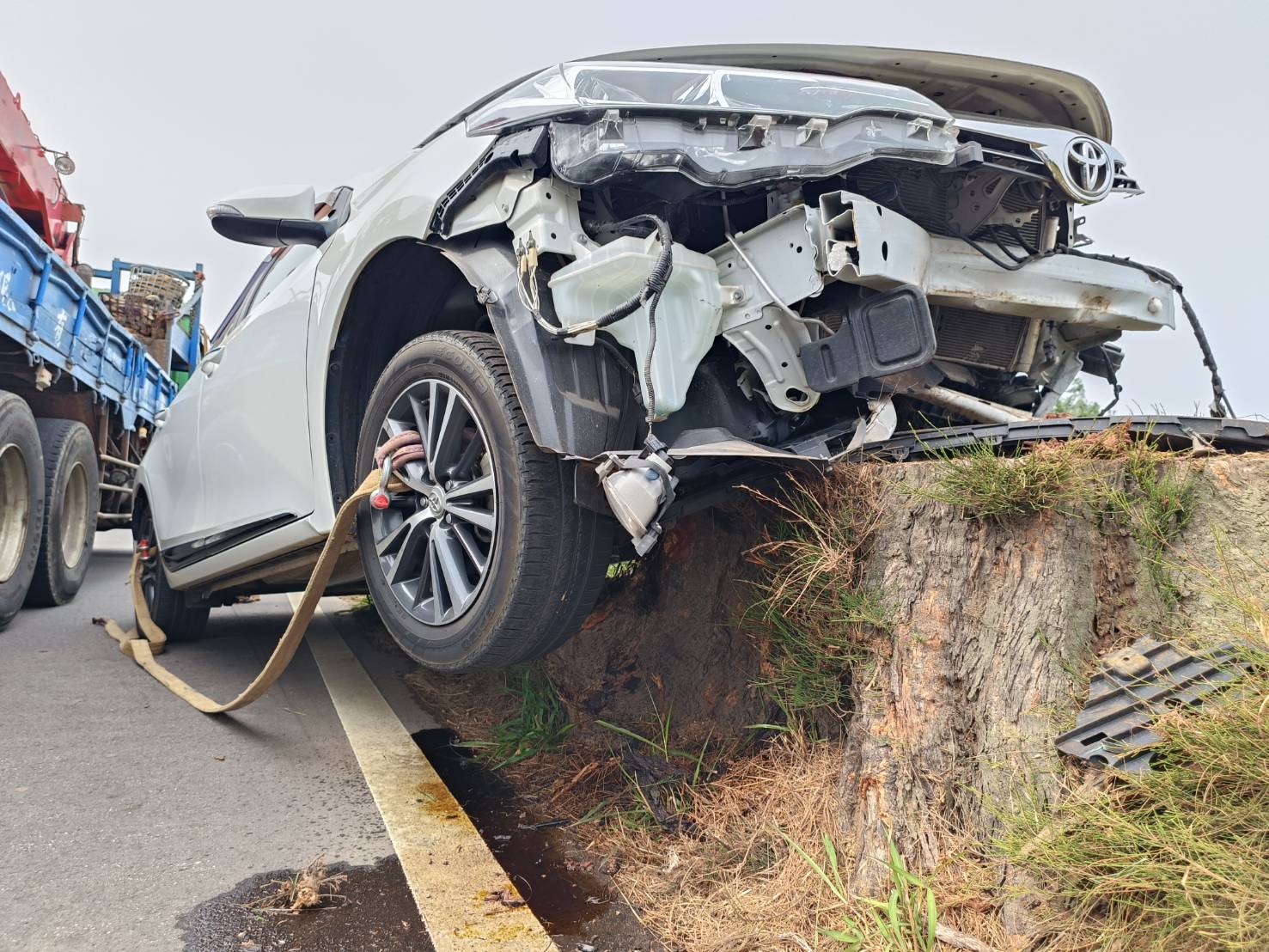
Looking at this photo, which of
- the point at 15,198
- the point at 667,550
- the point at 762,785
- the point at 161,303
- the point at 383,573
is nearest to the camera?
the point at 762,785

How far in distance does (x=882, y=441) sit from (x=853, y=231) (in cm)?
51

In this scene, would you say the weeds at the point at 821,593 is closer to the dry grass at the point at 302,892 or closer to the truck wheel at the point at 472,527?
the truck wheel at the point at 472,527

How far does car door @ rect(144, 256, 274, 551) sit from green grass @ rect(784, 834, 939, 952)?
318 cm

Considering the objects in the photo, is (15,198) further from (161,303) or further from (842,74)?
(842,74)

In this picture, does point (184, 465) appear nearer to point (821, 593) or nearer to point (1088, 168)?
point (821, 593)

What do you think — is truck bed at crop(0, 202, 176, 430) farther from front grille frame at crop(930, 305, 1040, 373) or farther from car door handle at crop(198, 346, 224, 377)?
front grille frame at crop(930, 305, 1040, 373)

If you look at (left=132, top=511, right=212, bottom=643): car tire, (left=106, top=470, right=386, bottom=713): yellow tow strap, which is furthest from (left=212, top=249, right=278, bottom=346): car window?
(left=106, top=470, right=386, bottom=713): yellow tow strap

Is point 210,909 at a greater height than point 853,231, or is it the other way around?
point 853,231

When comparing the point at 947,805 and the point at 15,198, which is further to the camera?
the point at 15,198

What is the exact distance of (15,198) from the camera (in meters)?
5.75

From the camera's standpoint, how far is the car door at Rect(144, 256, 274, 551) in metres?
3.82

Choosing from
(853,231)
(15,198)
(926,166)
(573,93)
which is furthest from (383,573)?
(15,198)

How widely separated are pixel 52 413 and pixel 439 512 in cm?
506

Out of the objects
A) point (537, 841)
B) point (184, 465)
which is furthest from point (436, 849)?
point (184, 465)
